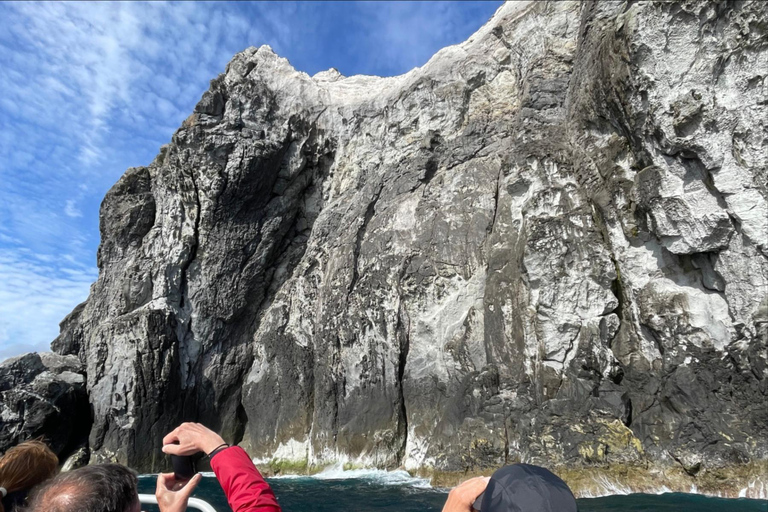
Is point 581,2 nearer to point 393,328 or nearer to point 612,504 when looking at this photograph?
point 393,328

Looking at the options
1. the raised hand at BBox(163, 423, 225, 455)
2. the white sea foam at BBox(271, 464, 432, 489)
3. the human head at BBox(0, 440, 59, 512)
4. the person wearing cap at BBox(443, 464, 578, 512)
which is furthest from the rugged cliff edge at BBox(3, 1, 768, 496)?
the human head at BBox(0, 440, 59, 512)

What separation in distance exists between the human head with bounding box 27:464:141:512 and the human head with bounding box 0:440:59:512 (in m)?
0.37

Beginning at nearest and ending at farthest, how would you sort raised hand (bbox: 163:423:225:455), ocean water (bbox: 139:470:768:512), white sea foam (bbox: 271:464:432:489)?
raised hand (bbox: 163:423:225:455)
ocean water (bbox: 139:470:768:512)
white sea foam (bbox: 271:464:432:489)

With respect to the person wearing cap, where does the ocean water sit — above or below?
below

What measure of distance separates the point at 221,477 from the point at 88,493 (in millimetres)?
418

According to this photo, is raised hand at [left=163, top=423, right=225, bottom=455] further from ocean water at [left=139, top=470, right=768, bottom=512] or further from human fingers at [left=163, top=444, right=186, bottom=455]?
ocean water at [left=139, top=470, right=768, bottom=512]

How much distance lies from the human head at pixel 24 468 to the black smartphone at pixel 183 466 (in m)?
0.45

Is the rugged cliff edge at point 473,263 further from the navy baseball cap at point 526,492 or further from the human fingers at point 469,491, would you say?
the navy baseball cap at point 526,492

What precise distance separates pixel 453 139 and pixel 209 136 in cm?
1171

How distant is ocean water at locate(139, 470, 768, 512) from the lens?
30.8ft

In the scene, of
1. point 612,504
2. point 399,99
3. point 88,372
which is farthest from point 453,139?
point 88,372

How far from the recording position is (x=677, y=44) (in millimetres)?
12258

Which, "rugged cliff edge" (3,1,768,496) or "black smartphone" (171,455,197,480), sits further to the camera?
"rugged cliff edge" (3,1,768,496)

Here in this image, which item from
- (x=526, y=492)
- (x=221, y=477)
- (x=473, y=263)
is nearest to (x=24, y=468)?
(x=221, y=477)
